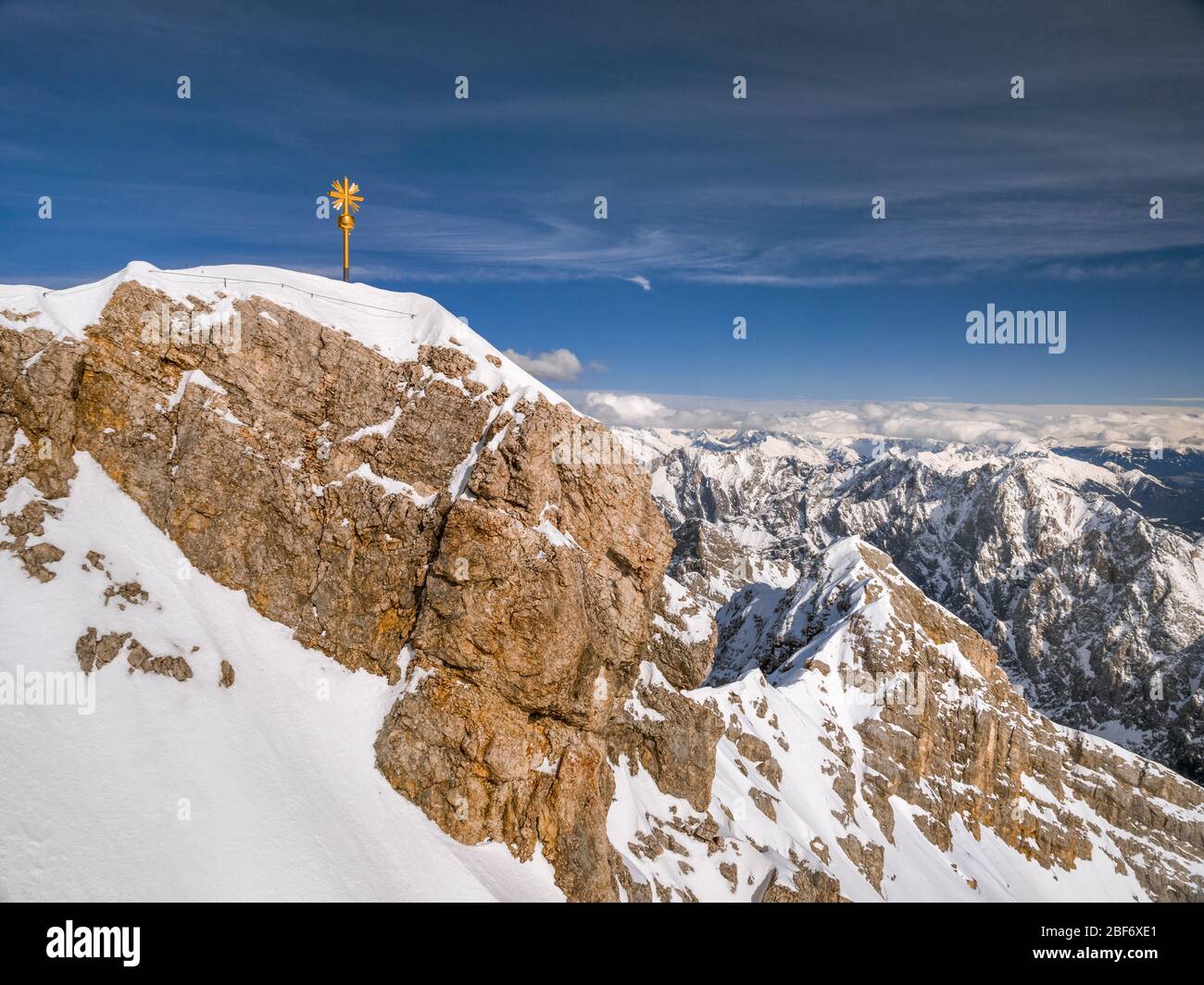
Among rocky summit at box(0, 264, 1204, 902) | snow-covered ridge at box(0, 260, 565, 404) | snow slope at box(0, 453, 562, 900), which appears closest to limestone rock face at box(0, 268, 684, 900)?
rocky summit at box(0, 264, 1204, 902)

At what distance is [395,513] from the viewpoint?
4084 centimetres

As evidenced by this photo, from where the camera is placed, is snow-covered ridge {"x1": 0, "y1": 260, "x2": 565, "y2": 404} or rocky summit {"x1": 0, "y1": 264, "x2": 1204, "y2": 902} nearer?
rocky summit {"x1": 0, "y1": 264, "x2": 1204, "y2": 902}

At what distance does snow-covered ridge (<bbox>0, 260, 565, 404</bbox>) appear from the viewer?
37969mm

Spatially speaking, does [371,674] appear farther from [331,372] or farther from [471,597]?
[331,372]

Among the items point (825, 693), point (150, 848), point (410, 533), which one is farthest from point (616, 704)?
point (825, 693)

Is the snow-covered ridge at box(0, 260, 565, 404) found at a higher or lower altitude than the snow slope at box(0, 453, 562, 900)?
higher

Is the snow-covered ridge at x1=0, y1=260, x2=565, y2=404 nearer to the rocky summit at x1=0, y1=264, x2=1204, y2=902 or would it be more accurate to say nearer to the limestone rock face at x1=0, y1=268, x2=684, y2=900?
the rocky summit at x1=0, y1=264, x2=1204, y2=902

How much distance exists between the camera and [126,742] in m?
30.1

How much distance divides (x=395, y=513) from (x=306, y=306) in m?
14.6

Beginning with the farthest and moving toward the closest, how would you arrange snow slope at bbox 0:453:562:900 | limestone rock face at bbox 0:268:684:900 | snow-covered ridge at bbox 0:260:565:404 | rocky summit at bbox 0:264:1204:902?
snow-covered ridge at bbox 0:260:565:404 → limestone rock face at bbox 0:268:684:900 → rocky summit at bbox 0:264:1204:902 → snow slope at bbox 0:453:562:900

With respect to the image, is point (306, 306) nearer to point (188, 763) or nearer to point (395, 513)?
point (395, 513)

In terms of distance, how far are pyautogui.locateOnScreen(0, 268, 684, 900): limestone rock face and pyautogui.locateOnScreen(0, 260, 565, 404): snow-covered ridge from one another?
0.51 metres

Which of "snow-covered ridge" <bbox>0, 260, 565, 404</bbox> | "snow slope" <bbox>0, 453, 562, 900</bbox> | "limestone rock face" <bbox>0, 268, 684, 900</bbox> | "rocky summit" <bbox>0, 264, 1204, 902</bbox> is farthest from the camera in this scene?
"snow-covered ridge" <bbox>0, 260, 565, 404</bbox>

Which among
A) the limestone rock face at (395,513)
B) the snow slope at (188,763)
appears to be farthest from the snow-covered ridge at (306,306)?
the snow slope at (188,763)
